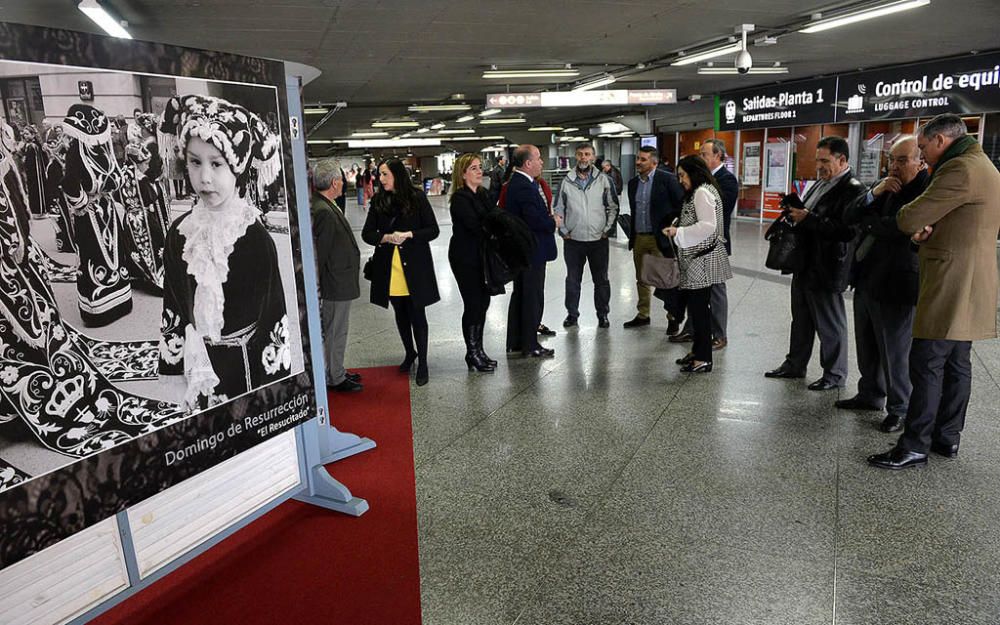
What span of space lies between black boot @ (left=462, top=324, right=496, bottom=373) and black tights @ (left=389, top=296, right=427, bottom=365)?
14.2 inches

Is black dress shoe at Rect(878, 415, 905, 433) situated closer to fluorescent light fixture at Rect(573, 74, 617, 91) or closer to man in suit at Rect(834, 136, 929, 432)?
man in suit at Rect(834, 136, 929, 432)

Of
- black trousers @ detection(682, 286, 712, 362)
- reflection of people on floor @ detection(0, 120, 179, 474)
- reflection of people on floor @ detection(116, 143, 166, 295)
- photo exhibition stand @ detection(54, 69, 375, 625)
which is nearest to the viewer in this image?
reflection of people on floor @ detection(0, 120, 179, 474)

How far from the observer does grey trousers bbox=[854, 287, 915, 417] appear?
357cm

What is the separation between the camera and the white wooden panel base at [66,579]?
192 cm

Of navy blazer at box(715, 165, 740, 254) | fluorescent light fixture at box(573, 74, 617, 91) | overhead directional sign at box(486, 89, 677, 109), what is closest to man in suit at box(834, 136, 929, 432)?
navy blazer at box(715, 165, 740, 254)

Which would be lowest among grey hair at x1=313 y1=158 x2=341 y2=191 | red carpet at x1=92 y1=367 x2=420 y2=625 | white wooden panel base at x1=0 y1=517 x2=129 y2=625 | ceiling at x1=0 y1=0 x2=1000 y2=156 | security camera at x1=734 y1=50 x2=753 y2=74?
red carpet at x1=92 y1=367 x2=420 y2=625

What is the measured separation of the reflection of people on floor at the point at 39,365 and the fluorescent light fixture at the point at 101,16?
3883mm

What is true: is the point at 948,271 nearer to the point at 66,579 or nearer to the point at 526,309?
the point at 526,309

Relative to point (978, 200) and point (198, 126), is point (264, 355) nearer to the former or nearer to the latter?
point (198, 126)

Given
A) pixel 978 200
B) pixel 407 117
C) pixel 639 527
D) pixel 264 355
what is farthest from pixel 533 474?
Result: pixel 407 117

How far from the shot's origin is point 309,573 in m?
2.49

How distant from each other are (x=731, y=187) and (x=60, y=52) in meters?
4.49

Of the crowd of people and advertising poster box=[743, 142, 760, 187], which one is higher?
advertising poster box=[743, 142, 760, 187]

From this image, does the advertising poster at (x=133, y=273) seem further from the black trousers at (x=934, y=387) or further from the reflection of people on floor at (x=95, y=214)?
the black trousers at (x=934, y=387)
